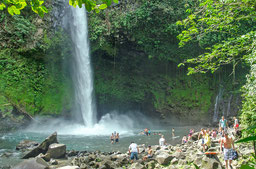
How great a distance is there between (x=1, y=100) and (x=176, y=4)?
17.2 meters

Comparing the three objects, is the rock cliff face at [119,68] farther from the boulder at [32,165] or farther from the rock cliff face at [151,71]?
the boulder at [32,165]

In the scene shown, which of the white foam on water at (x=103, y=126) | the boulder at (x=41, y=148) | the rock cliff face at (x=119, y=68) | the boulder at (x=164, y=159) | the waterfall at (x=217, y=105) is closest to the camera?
the boulder at (x=164, y=159)

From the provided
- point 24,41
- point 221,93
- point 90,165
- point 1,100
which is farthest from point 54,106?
point 221,93

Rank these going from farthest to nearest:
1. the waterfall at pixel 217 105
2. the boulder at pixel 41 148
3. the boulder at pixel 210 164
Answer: the waterfall at pixel 217 105
the boulder at pixel 41 148
the boulder at pixel 210 164

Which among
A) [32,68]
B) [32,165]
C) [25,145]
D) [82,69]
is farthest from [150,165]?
[32,68]

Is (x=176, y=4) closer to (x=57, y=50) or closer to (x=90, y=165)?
(x=57, y=50)

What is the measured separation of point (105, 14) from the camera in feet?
67.8

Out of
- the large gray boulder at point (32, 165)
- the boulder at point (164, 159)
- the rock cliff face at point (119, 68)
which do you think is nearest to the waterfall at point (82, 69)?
the rock cliff face at point (119, 68)

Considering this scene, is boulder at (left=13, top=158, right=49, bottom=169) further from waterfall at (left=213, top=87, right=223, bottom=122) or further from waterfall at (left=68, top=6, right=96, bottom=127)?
waterfall at (left=213, top=87, right=223, bottom=122)

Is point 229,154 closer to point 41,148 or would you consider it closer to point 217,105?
point 41,148

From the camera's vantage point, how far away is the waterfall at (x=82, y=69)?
20219mm

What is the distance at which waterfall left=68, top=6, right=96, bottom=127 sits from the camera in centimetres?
2022

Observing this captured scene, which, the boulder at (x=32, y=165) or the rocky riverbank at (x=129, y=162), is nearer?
the rocky riverbank at (x=129, y=162)

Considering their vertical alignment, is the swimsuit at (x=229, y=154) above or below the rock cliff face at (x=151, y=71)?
below
